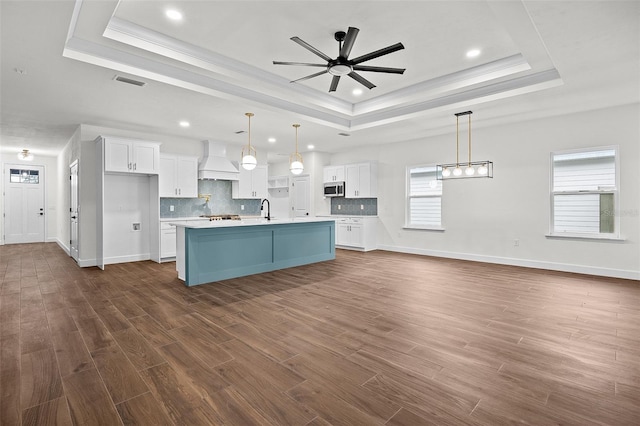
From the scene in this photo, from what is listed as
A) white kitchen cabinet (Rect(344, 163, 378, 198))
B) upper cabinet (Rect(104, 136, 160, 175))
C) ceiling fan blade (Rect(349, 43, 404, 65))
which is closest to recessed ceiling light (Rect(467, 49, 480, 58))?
ceiling fan blade (Rect(349, 43, 404, 65))

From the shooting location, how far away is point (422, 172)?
7.72 m

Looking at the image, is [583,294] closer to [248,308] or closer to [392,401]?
[392,401]

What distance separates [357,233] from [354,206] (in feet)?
3.65

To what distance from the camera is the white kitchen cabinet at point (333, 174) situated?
9031mm

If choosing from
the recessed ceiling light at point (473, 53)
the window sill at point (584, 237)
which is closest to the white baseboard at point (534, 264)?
the window sill at point (584, 237)

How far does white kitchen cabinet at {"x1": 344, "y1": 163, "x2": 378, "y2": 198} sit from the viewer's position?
8453 mm

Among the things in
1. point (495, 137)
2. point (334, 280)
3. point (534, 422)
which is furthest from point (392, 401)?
point (495, 137)

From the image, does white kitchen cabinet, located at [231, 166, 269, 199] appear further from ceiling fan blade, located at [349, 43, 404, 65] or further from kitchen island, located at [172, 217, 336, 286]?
ceiling fan blade, located at [349, 43, 404, 65]

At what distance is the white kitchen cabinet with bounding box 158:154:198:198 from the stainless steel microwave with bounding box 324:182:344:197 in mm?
3577

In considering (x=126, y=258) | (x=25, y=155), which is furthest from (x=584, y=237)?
(x=25, y=155)

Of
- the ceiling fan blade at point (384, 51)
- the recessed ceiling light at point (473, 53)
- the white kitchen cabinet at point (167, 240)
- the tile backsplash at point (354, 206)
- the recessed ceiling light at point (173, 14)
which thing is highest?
the recessed ceiling light at point (473, 53)

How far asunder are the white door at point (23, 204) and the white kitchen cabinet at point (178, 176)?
618cm

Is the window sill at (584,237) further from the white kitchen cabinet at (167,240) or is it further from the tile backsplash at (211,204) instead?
the white kitchen cabinet at (167,240)

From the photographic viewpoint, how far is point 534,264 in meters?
6.05
